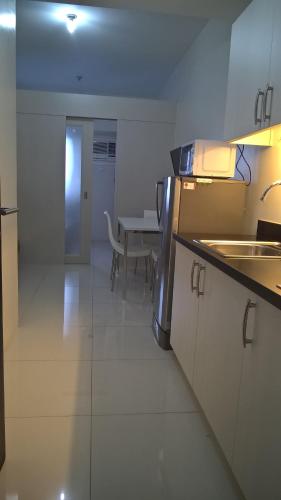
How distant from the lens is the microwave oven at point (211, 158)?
2.62 metres

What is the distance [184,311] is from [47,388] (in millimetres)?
921

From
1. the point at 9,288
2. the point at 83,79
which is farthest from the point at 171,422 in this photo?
the point at 83,79

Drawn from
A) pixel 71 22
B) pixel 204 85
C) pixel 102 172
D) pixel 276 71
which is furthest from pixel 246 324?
pixel 102 172

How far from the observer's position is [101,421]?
1.89 metres

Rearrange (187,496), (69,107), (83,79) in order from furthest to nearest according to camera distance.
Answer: (83,79) < (69,107) < (187,496)

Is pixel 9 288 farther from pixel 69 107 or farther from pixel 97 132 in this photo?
pixel 97 132

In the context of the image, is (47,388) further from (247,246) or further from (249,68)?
(249,68)

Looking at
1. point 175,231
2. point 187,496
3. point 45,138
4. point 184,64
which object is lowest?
point 187,496

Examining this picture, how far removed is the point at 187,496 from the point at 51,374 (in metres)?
1.15

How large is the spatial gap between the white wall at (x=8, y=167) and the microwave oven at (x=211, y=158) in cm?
129

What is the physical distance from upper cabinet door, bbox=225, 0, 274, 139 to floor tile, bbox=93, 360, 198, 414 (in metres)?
1.54

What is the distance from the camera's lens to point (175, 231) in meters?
2.64

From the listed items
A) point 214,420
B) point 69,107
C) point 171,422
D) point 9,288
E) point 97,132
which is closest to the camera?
point 214,420

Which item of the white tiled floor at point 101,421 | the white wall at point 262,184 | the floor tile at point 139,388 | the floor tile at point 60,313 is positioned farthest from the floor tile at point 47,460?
the white wall at point 262,184
